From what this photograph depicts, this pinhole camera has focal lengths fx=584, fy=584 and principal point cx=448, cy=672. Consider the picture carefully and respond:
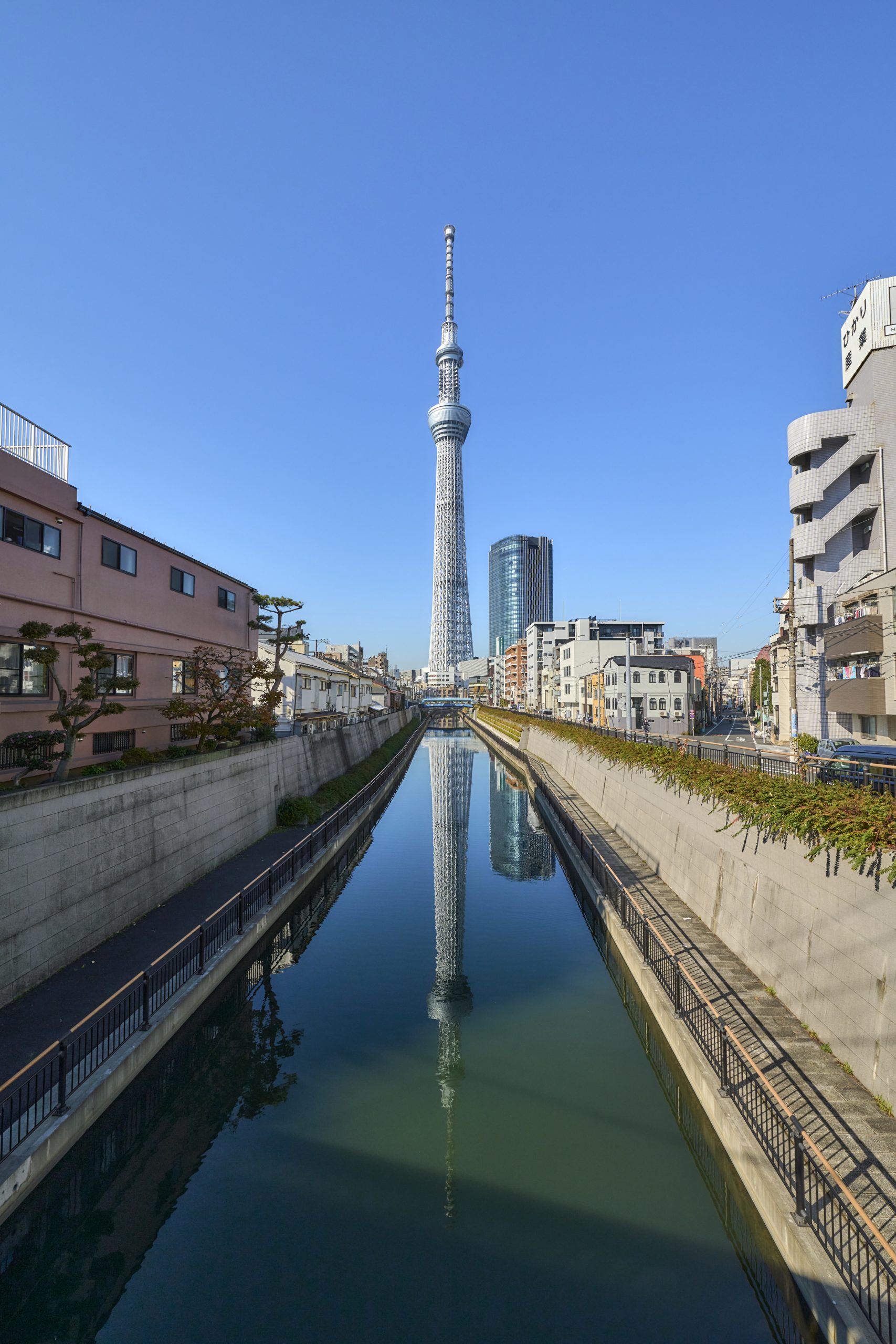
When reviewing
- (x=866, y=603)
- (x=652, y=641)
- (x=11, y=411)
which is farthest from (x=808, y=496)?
(x=652, y=641)

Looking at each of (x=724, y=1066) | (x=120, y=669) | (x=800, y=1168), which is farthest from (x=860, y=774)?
(x=120, y=669)

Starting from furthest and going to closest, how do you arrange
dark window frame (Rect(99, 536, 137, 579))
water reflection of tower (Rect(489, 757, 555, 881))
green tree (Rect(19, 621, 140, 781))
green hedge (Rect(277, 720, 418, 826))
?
green hedge (Rect(277, 720, 418, 826))
water reflection of tower (Rect(489, 757, 555, 881))
dark window frame (Rect(99, 536, 137, 579))
green tree (Rect(19, 621, 140, 781))

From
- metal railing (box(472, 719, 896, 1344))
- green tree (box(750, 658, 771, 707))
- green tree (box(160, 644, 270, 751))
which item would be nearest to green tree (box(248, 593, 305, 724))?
green tree (box(160, 644, 270, 751))

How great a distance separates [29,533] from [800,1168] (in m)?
19.6

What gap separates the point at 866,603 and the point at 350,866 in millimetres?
24644

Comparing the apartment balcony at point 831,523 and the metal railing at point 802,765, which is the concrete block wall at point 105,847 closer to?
the metal railing at point 802,765

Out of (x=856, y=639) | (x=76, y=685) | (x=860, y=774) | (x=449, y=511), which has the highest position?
(x=449, y=511)

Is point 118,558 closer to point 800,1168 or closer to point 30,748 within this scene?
point 30,748

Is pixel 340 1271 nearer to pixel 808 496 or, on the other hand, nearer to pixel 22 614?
pixel 22 614

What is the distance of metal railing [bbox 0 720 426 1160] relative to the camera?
24.3ft

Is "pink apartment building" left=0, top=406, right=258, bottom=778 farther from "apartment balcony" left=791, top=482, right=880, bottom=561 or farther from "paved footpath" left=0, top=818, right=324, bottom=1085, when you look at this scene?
"apartment balcony" left=791, top=482, right=880, bottom=561

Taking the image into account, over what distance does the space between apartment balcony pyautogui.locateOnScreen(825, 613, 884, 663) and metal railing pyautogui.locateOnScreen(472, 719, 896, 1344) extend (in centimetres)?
1981

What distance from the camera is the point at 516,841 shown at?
96.4 ft

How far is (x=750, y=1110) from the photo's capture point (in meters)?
7.39
